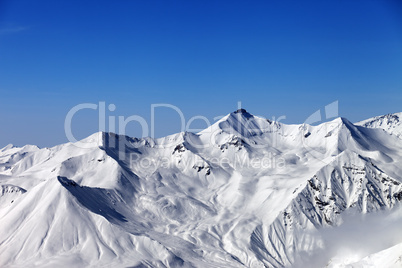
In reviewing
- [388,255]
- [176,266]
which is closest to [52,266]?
[176,266]

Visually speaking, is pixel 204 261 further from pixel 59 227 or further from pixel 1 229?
pixel 1 229

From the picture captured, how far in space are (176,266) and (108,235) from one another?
34.7 meters

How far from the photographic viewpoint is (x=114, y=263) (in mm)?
181250

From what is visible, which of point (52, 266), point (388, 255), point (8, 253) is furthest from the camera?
point (8, 253)

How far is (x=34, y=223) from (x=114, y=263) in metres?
44.8

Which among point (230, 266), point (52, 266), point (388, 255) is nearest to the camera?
point (388, 255)

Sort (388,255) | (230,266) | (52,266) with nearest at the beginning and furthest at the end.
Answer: (388,255), (52,266), (230,266)

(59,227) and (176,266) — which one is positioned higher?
(59,227)

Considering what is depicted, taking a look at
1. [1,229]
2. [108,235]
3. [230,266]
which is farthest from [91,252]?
[230,266]

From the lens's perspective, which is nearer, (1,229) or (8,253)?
(8,253)

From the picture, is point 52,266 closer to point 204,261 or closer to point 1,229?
point 1,229

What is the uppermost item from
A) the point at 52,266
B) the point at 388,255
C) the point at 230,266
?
the point at 388,255

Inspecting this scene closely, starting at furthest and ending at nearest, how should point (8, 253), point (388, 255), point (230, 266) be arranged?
point (230, 266)
point (8, 253)
point (388, 255)

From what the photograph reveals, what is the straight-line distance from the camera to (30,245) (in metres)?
189
